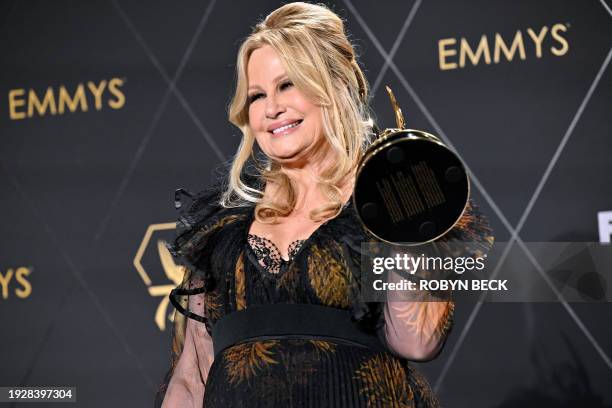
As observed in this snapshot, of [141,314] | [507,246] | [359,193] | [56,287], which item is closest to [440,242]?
[359,193]

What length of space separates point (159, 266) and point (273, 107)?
4.41ft

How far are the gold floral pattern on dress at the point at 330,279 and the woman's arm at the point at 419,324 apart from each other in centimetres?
10

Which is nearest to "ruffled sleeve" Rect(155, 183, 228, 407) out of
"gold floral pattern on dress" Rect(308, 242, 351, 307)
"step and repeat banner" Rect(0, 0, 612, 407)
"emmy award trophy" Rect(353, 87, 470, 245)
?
"gold floral pattern on dress" Rect(308, 242, 351, 307)

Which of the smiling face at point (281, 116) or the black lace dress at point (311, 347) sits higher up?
the smiling face at point (281, 116)

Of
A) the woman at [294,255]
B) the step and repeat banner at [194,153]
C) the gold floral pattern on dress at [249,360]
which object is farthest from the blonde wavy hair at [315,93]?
the step and repeat banner at [194,153]

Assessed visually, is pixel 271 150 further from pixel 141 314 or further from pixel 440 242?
pixel 141 314

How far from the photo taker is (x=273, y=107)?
1.62 meters

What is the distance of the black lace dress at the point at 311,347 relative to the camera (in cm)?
148

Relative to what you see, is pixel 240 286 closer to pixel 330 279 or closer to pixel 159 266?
pixel 330 279

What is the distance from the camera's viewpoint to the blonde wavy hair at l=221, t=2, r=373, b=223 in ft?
5.34

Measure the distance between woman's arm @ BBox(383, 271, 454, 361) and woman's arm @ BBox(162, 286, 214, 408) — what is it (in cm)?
44

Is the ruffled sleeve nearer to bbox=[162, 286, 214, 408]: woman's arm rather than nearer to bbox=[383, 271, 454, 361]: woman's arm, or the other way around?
bbox=[162, 286, 214, 408]: woman's arm

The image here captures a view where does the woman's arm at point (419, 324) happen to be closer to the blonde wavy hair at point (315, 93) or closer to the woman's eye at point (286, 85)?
the blonde wavy hair at point (315, 93)

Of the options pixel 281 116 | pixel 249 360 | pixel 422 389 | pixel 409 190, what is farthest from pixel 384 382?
pixel 281 116
